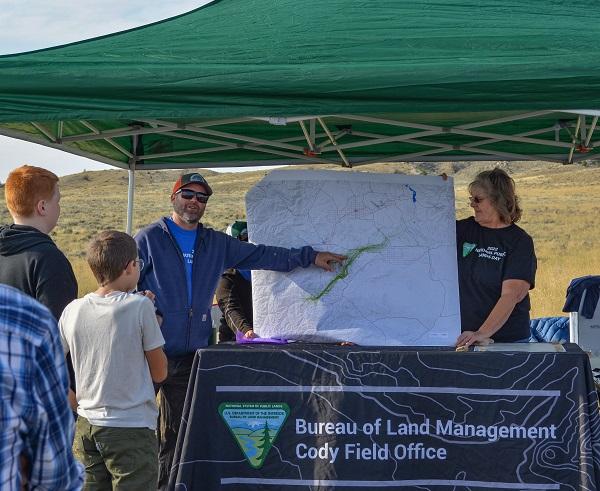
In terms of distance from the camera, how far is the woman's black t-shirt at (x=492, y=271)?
4.16m

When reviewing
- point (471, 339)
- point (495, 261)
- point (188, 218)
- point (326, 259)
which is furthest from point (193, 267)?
point (495, 261)

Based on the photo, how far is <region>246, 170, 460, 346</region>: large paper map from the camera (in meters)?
4.09

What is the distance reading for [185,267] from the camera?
13.6 feet

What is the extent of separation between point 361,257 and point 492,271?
601 mm

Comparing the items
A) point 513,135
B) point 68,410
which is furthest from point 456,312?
point 68,410

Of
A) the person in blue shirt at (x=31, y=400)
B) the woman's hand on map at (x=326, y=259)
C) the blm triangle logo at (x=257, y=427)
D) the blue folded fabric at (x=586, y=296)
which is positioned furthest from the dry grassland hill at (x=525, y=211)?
the person in blue shirt at (x=31, y=400)

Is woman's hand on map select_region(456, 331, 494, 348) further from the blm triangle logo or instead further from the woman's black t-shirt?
the blm triangle logo

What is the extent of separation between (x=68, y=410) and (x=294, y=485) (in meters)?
2.26

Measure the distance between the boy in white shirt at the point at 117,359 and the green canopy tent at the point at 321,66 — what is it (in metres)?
0.64

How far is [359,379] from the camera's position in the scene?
12.2 feet

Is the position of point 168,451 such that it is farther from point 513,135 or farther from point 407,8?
point 513,135

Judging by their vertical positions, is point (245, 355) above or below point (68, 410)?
above

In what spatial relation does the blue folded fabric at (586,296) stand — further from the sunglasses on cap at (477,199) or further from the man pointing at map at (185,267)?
the man pointing at map at (185,267)

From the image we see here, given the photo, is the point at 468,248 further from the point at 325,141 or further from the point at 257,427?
the point at 325,141
